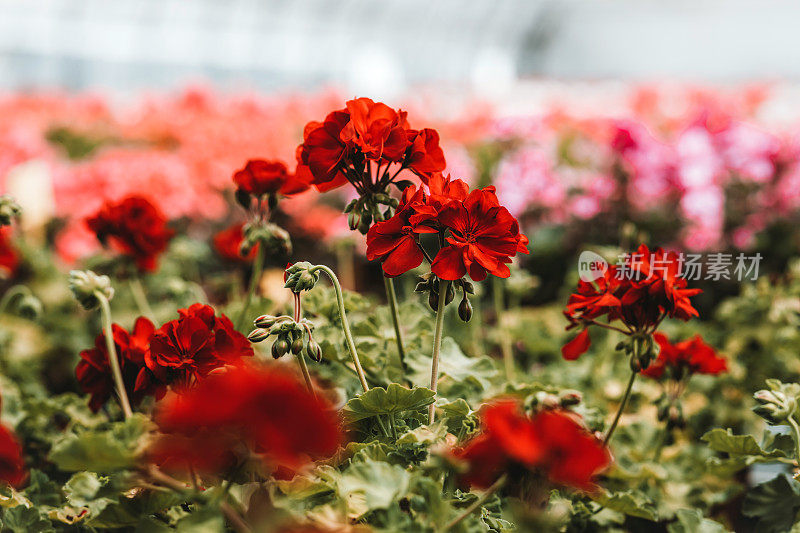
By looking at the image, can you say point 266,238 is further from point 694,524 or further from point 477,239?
point 694,524

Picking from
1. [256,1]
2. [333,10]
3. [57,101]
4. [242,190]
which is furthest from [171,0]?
[242,190]

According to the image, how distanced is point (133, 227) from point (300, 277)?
635mm

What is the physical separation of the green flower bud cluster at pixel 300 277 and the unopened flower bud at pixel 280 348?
0.21 ft

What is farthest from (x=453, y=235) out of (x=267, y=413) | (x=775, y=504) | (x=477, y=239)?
(x=775, y=504)

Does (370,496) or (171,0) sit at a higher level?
(171,0)

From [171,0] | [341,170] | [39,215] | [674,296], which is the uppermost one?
[171,0]

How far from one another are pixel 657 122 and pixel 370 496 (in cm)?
371

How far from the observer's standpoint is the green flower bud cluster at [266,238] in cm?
115

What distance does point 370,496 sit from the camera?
0.74 m

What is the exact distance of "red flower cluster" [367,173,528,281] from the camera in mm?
832

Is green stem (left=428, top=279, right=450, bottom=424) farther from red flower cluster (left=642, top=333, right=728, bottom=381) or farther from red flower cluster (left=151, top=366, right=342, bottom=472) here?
red flower cluster (left=642, top=333, right=728, bottom=381)

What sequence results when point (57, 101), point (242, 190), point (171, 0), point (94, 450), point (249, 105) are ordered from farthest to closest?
point (171, 0) → point (57, 101) → point (249, 105) → point (242, 190) → point (94, 450)

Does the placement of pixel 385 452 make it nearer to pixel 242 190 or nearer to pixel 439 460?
pixel 439 460

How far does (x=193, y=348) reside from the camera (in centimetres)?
89
